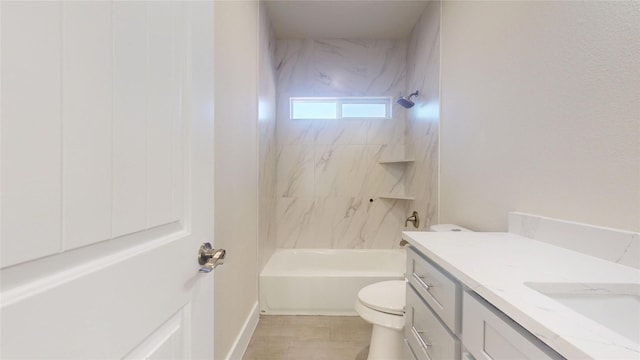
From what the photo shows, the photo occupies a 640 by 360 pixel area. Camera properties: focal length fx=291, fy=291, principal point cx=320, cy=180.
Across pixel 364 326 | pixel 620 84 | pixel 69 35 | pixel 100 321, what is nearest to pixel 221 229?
pixel 100 321

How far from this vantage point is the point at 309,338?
2080 mm

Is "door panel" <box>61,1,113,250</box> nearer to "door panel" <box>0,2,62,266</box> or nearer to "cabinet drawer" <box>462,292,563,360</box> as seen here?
"door panel" <box>0,2,62,266</box>

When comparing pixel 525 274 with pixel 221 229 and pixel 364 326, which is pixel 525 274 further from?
pixel 364 326

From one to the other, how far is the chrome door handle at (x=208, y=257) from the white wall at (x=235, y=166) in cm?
65

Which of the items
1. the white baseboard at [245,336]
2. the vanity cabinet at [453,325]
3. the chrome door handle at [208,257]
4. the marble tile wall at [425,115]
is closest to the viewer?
the vanity cabinet at [453,325]

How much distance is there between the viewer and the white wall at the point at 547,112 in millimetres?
859

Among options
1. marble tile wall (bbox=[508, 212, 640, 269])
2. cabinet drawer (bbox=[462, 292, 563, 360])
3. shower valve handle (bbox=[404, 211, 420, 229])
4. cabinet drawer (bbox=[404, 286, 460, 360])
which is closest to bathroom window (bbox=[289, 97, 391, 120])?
shower valve handle (bbox=[404, 211, 420, 229])

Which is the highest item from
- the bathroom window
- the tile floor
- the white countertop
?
the bathroom window

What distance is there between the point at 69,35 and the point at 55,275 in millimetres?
325

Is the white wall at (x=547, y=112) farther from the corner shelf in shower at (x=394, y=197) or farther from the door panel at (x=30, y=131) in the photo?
the door panel at (x=30, y=131)

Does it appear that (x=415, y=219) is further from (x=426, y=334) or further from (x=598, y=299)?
(x=598, y=299)

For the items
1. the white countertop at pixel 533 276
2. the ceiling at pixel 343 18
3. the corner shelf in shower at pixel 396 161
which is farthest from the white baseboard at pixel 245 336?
the ceiling at pixel 343 18

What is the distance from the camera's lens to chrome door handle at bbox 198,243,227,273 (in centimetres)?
76

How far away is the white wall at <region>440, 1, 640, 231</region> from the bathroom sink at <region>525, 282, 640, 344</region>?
0.26 meters
